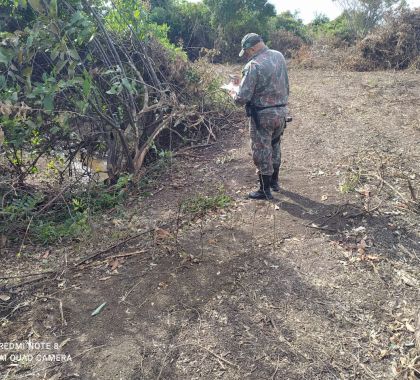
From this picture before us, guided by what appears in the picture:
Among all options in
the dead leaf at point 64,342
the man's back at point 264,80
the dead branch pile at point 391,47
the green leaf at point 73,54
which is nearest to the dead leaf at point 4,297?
the dead leaf at point 64,342

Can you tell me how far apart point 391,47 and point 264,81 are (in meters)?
9.23

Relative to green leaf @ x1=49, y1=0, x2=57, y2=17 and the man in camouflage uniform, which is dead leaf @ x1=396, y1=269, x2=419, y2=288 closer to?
the man in camouflage uniform

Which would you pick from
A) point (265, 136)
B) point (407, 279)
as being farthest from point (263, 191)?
point (407, 279)

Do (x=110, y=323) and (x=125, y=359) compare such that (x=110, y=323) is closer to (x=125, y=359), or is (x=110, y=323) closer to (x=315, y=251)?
(x=125, y=359)

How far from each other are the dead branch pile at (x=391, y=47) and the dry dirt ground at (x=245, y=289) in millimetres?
7175

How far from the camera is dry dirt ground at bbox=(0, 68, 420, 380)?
7.47 feet

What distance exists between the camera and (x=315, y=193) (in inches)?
167

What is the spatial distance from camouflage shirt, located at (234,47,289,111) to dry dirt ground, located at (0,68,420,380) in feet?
3.63

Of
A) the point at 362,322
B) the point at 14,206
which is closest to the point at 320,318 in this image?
the point at 362,322

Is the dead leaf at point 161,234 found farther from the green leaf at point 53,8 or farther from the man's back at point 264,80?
the green leaf at point 53,8

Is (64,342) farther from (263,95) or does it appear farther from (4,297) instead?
(263,95)

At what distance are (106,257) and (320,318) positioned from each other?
1.87 meters

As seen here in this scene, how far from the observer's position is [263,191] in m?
4.21

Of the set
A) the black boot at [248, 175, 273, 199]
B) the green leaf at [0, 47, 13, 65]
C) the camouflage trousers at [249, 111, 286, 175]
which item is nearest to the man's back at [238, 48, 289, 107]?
the camouflage trousers at [249, 111, 286, 175]
